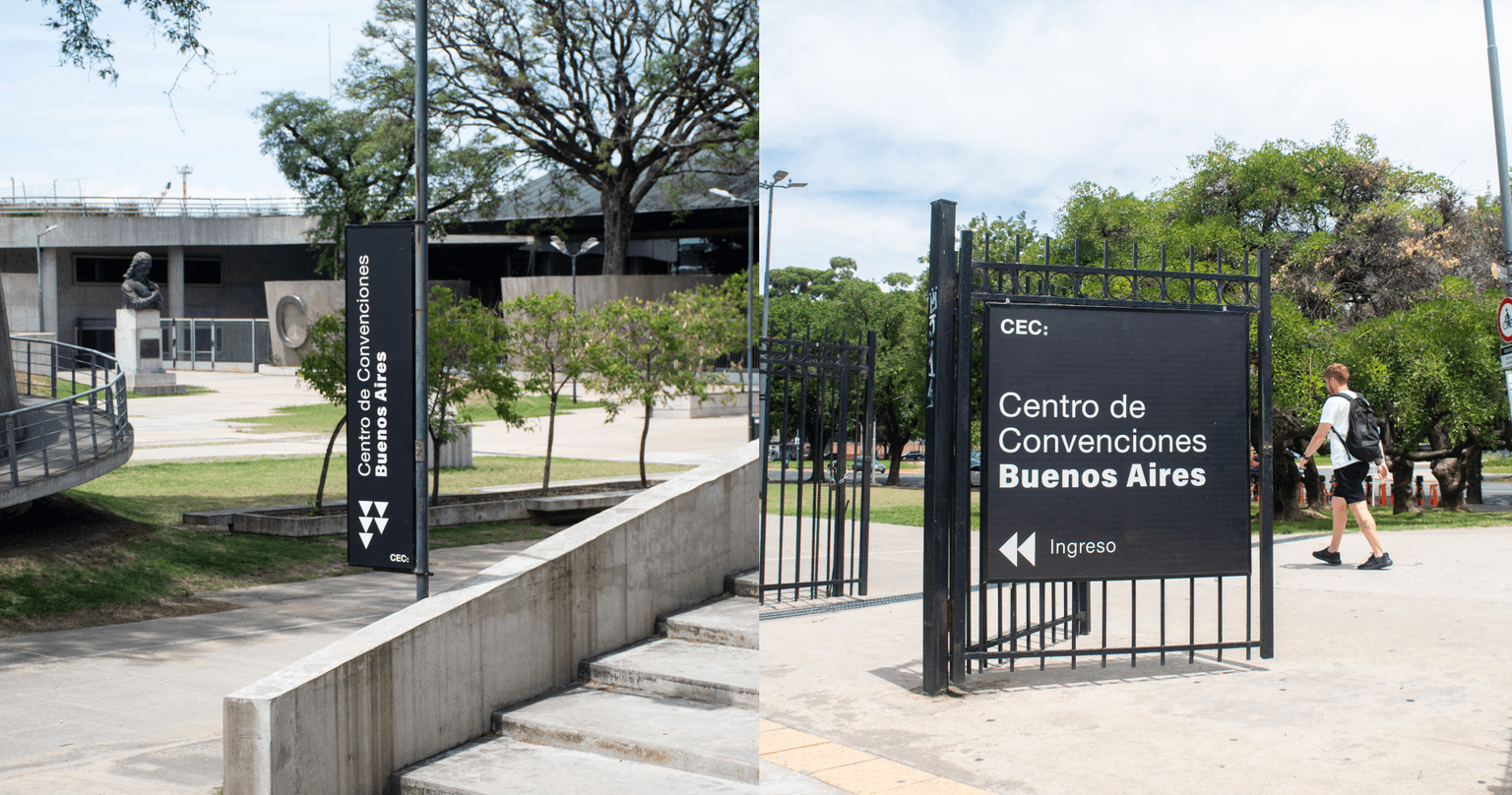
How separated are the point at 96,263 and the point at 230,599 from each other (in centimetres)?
5545

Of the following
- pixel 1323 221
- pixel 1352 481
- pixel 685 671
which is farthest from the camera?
pixel 1323 221

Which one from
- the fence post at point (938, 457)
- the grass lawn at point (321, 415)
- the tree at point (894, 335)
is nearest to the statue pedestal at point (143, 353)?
the grass lawn at point (321, 415)

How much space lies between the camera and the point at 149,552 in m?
11.0

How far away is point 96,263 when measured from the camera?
5706 cm

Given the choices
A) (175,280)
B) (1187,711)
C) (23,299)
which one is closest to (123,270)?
(175,280)

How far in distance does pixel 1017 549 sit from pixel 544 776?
93.9 inches

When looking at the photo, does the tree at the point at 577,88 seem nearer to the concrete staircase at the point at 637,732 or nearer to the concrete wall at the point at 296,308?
the concrete wall at the point at 296,308

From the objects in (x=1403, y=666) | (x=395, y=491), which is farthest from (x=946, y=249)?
(x=395, y=491)

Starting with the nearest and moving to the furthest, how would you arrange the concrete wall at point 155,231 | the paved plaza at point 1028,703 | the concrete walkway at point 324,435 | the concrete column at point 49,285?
the paved plaza at point 1028,703
the concrete walkway at point 324,435
the concrete wall at point 155,231
the concrete column at point 49,285

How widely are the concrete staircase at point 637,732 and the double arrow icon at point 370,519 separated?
1657mm

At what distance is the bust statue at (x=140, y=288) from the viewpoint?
40625mm

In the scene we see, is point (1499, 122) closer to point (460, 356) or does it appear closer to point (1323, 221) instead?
point (1323, 221)

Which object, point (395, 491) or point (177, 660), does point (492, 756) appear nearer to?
point (395, 491)

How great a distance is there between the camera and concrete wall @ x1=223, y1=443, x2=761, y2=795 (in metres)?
4.71
